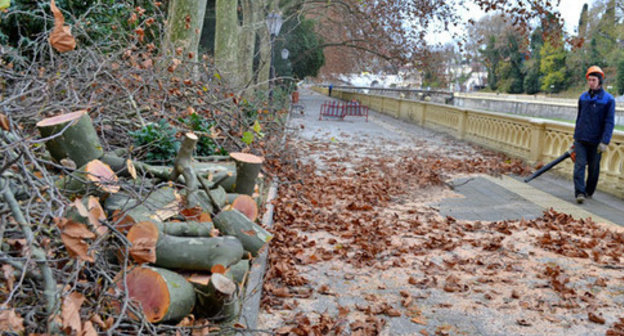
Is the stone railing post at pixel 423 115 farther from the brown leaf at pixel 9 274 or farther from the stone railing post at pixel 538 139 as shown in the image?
the brown leaf at pixel 9 274

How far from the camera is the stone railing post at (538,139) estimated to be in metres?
12.9

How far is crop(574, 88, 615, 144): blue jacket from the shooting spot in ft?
28.8

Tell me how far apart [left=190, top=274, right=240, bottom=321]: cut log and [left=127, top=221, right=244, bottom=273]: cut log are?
133mm

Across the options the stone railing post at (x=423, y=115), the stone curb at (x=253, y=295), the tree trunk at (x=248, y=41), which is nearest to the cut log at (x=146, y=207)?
the stone curb at (x=253, y=295)

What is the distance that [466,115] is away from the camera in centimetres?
1994

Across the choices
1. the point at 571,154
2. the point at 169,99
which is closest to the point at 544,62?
the point at 571,154

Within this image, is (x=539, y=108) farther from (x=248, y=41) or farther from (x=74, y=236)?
(x=74, y=236)

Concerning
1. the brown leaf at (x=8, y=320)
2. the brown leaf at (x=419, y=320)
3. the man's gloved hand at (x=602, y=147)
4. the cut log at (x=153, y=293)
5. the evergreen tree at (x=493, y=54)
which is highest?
the evergreen tree at (x=493, y=54)

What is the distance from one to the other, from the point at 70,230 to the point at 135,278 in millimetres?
849

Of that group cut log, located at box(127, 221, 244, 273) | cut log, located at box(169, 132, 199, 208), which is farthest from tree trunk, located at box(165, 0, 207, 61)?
cut log, located at box(127, 221, 244, 273)

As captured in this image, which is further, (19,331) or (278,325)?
(278,325)

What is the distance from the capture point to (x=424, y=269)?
5703mm

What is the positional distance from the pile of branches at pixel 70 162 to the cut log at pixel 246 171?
833 mm

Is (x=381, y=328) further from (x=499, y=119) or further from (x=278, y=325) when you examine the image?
(x=499, y=119)
